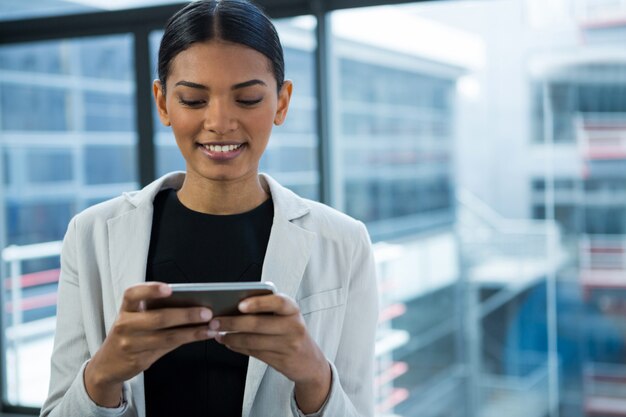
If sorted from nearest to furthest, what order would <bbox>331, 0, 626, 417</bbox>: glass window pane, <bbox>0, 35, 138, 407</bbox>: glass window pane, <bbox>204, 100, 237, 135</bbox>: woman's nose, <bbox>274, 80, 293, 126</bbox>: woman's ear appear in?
<bbox>204, 100, 237, 135</bbox>: woman's nose
<bbox>274, 80, 293, 126</bbox>: woman's ear
<bbox>331, 0, 626, 417</bbox>: glass window pane
<bbox>0, 35, 138, 407</bbox>: glass window pane

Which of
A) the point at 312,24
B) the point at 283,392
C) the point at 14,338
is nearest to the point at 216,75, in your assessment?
the point at 283,392

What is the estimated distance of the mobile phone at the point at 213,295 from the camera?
89 centimetres

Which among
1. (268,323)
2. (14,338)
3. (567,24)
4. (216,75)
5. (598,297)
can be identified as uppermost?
(567,24)

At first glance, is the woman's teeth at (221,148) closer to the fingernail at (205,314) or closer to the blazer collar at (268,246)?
the blazer collar at (268,246)

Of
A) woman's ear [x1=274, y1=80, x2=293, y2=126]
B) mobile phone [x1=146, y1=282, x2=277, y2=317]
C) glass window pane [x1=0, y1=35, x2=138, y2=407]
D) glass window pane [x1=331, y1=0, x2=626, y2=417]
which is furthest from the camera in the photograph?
glass window pane [x1=0, y1=35, x2=138, y2=407]

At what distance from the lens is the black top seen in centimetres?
113

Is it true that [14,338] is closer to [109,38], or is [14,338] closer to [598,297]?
[109,38]

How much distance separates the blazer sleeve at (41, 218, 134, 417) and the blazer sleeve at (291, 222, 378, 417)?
0.33 metres

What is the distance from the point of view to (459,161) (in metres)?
2.80

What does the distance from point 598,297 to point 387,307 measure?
0.81m

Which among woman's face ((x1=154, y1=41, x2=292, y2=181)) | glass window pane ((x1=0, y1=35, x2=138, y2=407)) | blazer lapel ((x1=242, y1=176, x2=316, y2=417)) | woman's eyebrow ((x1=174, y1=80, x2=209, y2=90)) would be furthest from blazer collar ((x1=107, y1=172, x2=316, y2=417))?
glass window pane ((x1=0, y1=35, x2=138, y2=407))

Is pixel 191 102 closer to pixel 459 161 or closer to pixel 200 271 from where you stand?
pixel 200 271

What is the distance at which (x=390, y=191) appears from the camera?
116 inches

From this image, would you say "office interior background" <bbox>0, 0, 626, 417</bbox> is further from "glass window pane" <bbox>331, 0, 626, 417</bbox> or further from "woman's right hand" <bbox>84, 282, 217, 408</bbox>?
"woman's right hand" <bbox>84, 282, 217, 408</bbox>
